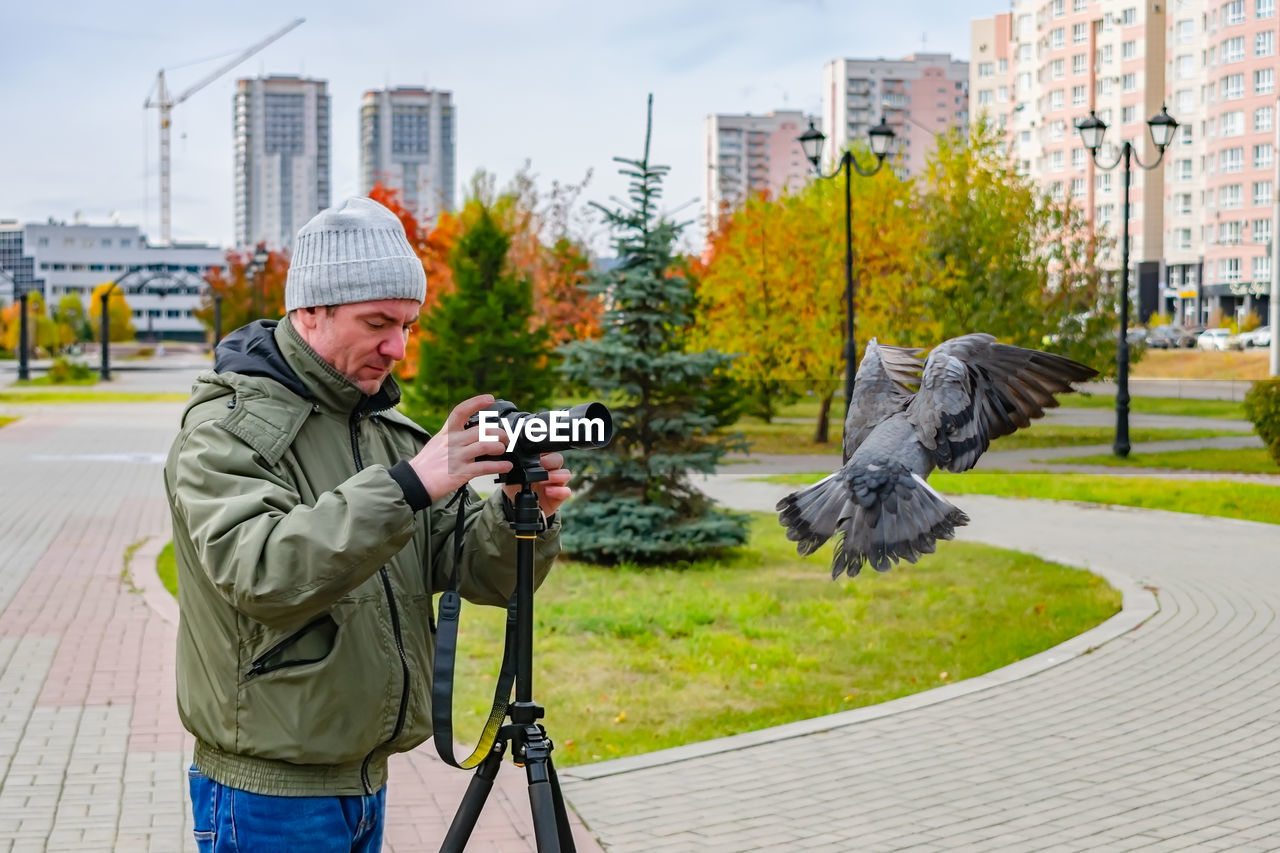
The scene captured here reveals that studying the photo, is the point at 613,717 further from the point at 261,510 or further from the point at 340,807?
the point at 261,510

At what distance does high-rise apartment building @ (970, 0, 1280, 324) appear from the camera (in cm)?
6278

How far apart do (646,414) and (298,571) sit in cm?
1027

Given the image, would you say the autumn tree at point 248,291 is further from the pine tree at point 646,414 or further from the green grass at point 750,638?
the green grass at point 750,638

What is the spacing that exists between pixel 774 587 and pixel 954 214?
6.70 m

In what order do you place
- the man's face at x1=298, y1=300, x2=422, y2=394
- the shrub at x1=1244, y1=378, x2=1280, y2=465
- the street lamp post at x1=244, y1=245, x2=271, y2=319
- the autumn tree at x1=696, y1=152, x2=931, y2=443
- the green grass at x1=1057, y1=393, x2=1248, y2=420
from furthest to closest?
1. the street lamp post at x1=244, y1=245, x2=271, y2=319
2. the green grass at x1=1057, y1=393, x2=1248, y2=420
3. the shrub at x1=1244, y1=378, x2=1280, y2=465
4. the autumn tree at x1=696, y1=152, x2=931, y2=443
5. the man's face at x1=298, y1=300, x2=422, y2=394

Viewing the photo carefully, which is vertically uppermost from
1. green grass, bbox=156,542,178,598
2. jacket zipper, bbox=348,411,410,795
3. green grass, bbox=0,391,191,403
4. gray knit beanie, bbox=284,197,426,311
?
gray knit beanie, bbox=284,197,426,311

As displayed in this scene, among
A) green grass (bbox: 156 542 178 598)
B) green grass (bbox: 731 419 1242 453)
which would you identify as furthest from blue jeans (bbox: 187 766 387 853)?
green grass (bbox: 731 419 1242 453)

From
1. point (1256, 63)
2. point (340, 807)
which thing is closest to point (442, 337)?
point (1256, 63)

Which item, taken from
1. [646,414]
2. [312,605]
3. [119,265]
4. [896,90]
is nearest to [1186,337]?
[646,414]

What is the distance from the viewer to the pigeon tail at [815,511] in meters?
1.94

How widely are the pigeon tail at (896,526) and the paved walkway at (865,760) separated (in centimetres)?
410

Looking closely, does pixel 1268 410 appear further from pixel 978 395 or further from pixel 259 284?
pixel 259 284

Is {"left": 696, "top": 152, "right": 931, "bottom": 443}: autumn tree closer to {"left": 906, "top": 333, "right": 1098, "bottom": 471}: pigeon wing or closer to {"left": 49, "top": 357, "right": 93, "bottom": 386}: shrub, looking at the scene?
{"left": 906, "top": 333, "right": 1098, "bottom": 471}: pigeon wing

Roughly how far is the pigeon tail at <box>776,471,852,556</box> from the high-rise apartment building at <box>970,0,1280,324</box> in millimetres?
50026
